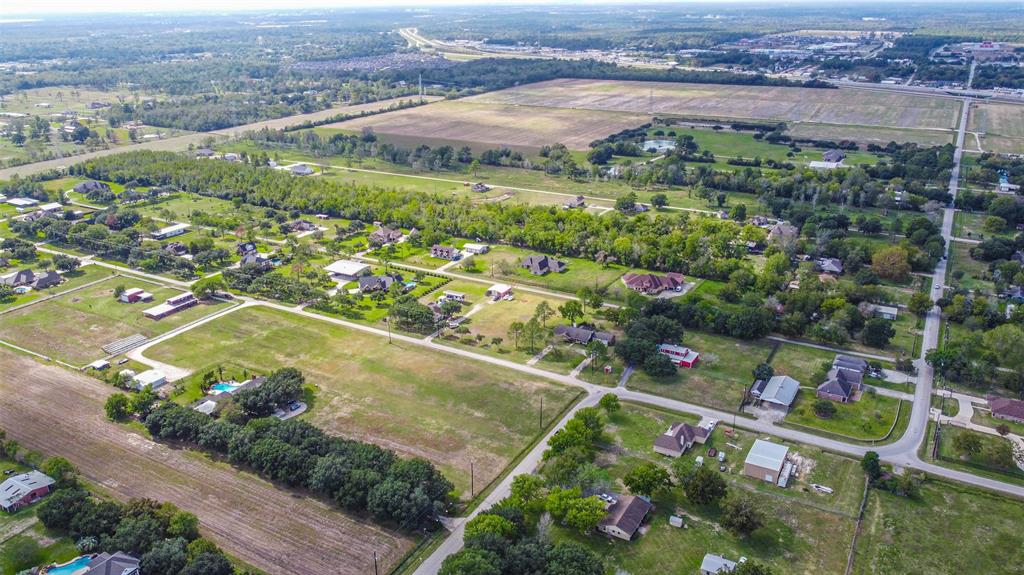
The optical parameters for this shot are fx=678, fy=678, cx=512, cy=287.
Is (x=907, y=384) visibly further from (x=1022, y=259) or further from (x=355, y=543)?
(x=355, y=543)

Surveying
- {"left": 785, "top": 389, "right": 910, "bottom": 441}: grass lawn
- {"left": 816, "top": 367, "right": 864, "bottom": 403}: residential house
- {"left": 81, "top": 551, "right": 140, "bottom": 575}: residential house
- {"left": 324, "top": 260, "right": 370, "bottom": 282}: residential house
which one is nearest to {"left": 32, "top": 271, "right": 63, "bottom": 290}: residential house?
{"left": 324, "top": 260, "right": 370, "bottom": 282}: residential house

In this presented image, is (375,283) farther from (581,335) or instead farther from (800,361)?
(800,361)

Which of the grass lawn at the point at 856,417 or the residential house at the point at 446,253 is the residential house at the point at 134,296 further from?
the grass lawn at the point at 856,417

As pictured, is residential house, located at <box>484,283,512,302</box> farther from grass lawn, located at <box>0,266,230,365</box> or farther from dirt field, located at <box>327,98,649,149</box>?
dirt field, located at <box>327,98,649,149</box>

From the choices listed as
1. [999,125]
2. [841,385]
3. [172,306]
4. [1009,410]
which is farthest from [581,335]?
[999,125]

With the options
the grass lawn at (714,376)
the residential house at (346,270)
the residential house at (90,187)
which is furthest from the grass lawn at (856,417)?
the residential house at (90,187)

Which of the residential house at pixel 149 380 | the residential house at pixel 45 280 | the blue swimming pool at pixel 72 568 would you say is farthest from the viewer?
the residential house at pixel 45 280
